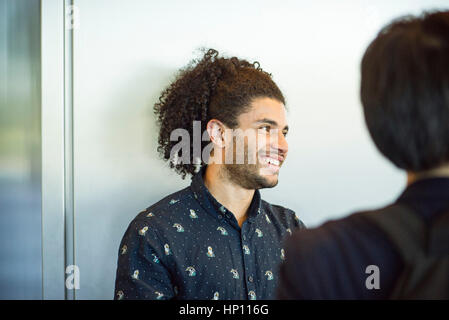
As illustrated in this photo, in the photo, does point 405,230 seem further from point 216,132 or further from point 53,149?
point 53,149

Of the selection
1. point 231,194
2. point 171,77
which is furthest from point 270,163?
point 171,77

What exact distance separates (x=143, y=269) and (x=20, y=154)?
749 mm

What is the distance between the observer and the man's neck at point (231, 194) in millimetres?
1716

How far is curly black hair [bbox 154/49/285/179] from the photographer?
1778 millimetres

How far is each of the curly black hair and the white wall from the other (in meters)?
0.07

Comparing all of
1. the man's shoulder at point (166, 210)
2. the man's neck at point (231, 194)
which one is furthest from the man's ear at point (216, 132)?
the man's shoulder at point (166, 210)

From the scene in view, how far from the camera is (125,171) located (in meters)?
1.89

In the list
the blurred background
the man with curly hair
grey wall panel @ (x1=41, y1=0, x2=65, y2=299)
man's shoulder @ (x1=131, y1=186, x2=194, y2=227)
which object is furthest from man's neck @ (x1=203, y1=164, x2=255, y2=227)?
grey wall panel @ (x1=41, y1=0, x2=65, y2=299)

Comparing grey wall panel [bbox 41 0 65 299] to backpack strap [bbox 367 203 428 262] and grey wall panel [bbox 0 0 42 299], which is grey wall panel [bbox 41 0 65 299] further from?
backpack strap [bbox 367 203 428 262]

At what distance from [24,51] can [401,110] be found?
157cm

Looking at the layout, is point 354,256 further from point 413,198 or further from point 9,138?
point 9,138

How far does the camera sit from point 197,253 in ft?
5.03

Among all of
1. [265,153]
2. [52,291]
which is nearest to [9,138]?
[52,291]

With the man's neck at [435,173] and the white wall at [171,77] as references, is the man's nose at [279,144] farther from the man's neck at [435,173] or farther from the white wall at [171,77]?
the man's neck at [435,173]
